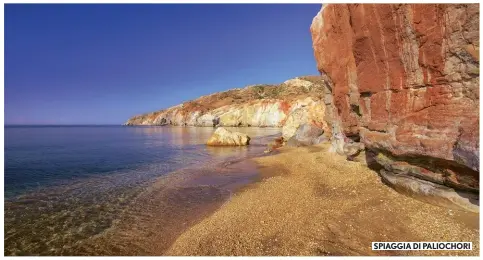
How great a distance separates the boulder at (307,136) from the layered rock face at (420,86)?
63.4ft

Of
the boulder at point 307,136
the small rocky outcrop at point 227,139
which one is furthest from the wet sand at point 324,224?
the small rocky outcrop at point 227,139

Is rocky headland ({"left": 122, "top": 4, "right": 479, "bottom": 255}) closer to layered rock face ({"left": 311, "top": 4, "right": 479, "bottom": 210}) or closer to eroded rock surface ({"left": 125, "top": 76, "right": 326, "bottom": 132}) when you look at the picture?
layered rock face ({"left": 311, "top": 4, "right": 479, "bottom": 210})

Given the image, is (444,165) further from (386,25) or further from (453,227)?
(386,25)

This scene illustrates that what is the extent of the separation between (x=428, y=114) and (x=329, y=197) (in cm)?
480

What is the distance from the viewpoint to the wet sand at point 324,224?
7984 mm

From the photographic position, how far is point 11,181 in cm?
1844

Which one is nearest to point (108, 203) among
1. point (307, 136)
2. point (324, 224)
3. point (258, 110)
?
point (324, 224)

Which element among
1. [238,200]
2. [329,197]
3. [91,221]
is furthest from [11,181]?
[329,197]

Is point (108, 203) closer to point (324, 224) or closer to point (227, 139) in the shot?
point (324, 224)

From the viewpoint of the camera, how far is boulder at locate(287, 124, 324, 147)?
110 feet

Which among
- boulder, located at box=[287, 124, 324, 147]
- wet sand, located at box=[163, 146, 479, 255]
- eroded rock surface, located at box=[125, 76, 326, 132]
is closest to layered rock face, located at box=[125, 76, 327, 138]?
eroded rock surface, located at box=[125, 76, 326, 132]

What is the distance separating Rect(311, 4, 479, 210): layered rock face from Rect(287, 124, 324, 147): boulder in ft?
63.4

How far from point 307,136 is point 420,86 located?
2399 centimetres

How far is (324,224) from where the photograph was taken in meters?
9.20
